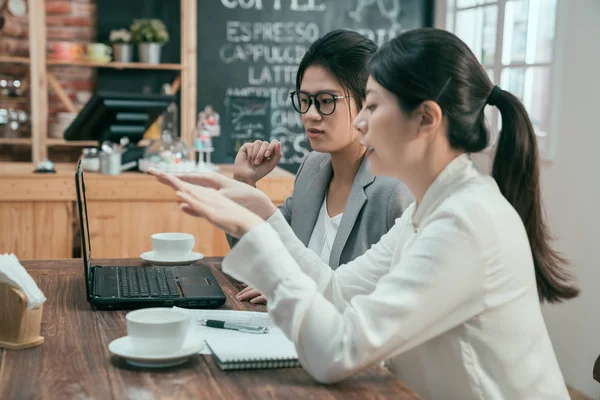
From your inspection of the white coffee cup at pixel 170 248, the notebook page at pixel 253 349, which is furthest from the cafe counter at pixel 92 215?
the notebook page at pixel 253 349

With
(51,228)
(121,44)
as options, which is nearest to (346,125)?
(51,228)

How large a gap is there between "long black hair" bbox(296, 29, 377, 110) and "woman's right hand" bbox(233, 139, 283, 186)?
1.02ft

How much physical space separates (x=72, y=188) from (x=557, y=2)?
8.14 ft

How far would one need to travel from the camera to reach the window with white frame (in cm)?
385

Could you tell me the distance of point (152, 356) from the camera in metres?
1.28

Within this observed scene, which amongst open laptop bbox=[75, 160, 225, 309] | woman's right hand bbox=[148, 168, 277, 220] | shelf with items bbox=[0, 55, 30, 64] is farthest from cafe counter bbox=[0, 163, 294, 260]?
woman's right hand bbox=[148, 168, 277, 220]

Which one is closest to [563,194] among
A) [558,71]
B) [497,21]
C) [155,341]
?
[558,71]

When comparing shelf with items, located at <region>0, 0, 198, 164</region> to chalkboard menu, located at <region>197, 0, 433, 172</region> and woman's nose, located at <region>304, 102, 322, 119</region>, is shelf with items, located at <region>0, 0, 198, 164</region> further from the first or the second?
woman's nose, located at <region>304, 102, 322, 119</region>

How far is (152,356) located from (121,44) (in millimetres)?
4057

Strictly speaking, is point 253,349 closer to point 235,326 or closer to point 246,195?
point 235,326

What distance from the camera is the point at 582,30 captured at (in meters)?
3.48

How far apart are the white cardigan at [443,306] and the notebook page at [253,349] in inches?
4.0

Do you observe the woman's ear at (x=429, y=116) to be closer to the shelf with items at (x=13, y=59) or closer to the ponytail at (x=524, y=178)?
the ponytail at (x=524, y=178)

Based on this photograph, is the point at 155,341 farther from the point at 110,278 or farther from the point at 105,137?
the point at 105,137
